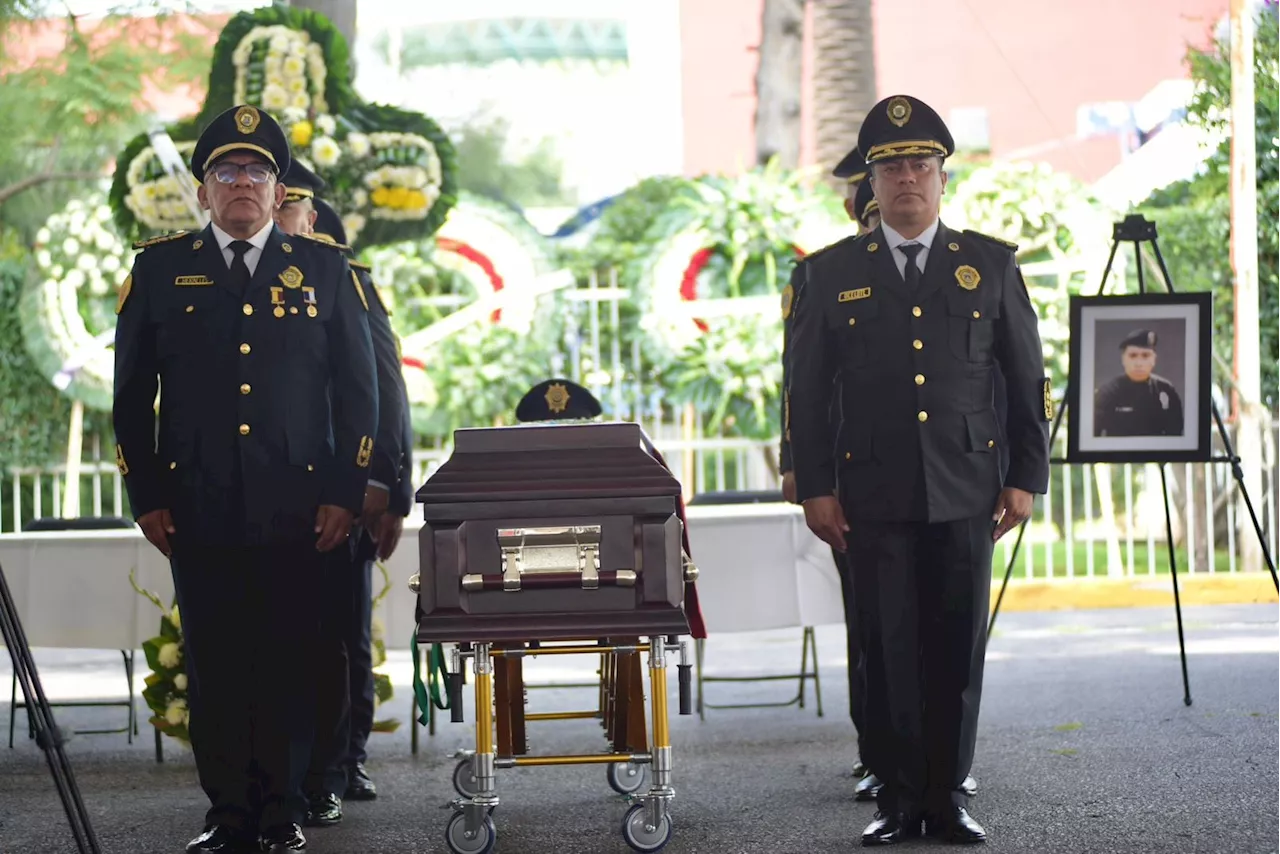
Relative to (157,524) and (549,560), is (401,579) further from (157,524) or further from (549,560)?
(549,560)

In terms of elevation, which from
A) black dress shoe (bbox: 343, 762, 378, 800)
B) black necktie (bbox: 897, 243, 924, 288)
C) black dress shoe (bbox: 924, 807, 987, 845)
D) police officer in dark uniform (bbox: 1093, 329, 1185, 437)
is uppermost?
black necktie (bbox: 897, 243, 924, 288)

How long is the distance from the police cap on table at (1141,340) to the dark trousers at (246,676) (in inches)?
152

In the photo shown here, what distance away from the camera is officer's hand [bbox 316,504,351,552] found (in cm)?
483

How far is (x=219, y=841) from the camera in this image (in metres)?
4.70

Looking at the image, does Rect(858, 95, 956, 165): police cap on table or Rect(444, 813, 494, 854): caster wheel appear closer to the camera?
Rect(444, 813, 494, 854): caster wheel

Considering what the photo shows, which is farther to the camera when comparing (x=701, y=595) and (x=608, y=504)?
(x=701, y=595)

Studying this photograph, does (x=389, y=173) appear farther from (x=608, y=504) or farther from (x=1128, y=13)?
(x=1128, y=13)

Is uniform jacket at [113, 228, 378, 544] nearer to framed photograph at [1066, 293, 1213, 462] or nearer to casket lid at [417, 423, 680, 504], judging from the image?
casket lid at [417, 423, 680, 504]

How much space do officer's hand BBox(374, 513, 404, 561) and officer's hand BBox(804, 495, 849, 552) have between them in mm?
1573

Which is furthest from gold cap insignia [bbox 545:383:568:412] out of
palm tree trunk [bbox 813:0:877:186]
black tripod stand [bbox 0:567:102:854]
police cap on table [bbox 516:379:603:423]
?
palm tree trunk [bbox 813:0:877:186]

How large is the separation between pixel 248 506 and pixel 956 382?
1920mm

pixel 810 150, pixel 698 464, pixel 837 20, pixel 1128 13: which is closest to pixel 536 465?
pixel 698 464

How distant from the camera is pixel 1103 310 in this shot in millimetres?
7316

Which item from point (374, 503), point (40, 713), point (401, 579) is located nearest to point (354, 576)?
point (374, 503)
